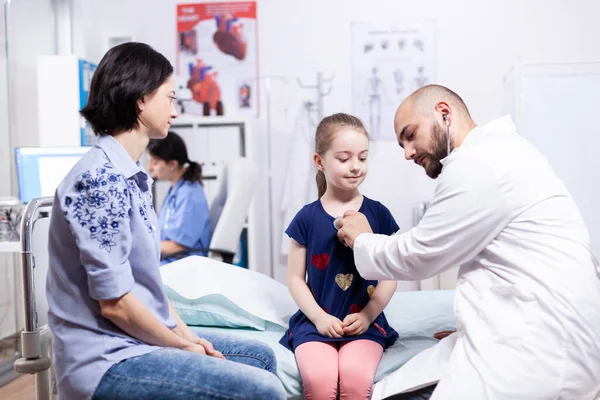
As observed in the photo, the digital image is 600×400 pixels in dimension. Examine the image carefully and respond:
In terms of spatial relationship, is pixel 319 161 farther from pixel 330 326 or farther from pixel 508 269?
pixel 508 269

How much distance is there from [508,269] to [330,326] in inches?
19.1

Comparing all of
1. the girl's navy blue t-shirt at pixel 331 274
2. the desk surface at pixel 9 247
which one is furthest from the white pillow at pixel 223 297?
the desk surface at pixel 9 247

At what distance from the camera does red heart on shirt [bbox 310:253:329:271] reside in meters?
1.75

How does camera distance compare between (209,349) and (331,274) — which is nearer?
(209,349)

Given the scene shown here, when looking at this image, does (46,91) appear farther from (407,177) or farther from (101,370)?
(101,370)

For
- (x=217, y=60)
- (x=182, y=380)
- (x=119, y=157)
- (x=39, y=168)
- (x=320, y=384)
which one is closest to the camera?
(x=182, y=380)

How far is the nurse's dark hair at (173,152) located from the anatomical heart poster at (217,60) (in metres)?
1.19

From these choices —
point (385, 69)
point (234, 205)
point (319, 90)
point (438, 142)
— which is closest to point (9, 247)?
point (234, 205)

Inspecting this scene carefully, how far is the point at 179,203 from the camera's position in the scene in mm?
3053

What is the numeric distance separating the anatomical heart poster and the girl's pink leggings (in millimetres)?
2912

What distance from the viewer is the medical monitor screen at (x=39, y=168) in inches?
111

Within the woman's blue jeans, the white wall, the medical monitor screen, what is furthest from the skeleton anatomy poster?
the woman's blue jeans

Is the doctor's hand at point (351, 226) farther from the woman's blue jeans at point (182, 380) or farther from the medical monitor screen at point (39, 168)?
the medical monitor screen at point (39, 168)

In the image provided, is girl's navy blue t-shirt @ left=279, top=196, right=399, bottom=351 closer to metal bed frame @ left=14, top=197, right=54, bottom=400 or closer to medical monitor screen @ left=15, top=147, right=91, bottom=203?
metal bed frame @ left=14, top=197, right=54, bottom=400
